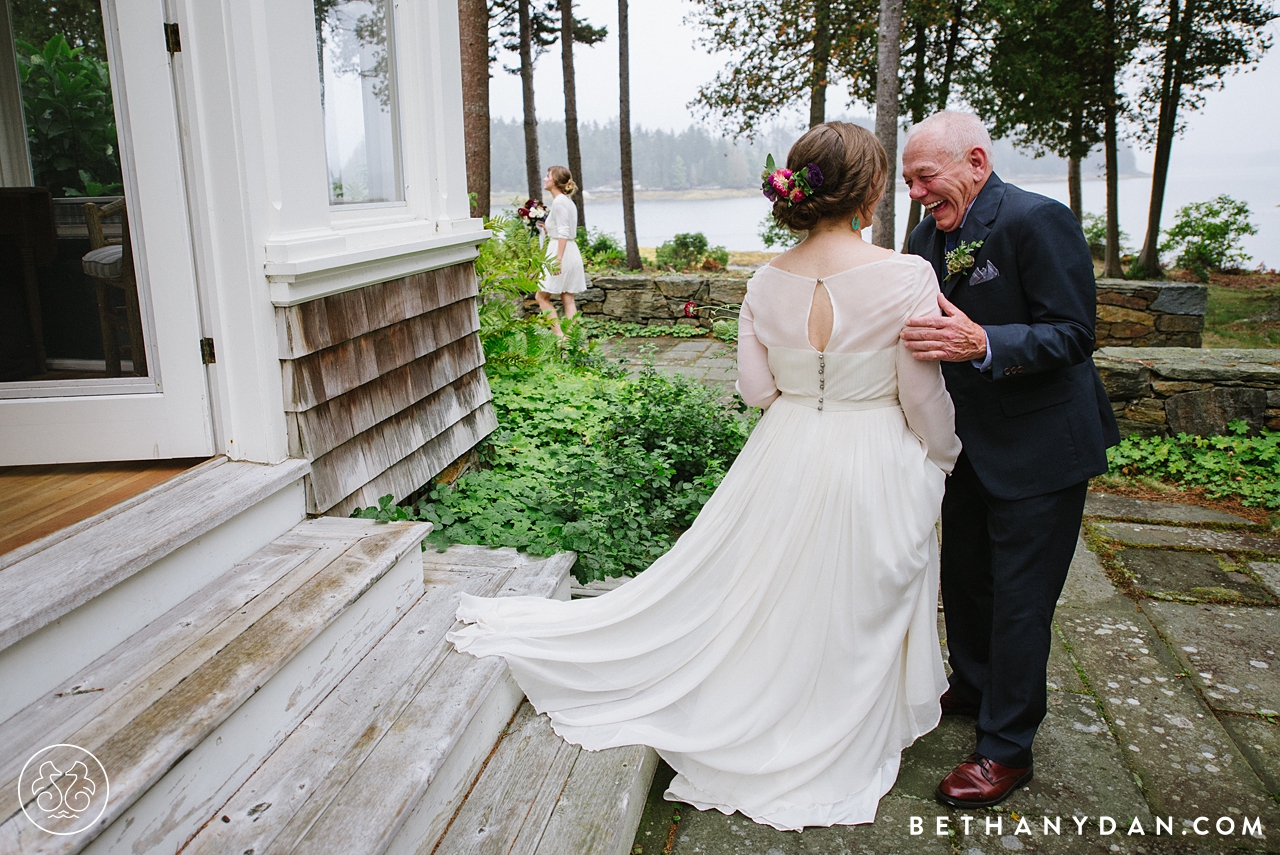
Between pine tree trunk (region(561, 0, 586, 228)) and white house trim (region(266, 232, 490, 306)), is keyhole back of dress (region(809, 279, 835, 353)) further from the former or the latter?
pine tree trunk (region(561, 0, 586, 228))

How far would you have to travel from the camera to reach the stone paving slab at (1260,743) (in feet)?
8.13

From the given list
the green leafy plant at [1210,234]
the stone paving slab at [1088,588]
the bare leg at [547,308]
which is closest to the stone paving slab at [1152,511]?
the stone paving slab at [1088,588]

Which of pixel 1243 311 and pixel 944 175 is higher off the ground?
pixel 944 175

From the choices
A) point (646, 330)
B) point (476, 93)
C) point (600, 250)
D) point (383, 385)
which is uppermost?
point (476, 93)

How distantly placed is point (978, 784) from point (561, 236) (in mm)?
7544

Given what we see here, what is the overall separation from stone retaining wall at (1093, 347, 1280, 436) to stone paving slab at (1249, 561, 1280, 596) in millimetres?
1503

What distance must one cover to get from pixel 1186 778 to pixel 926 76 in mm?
13576

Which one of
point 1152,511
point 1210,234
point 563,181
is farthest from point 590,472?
point 1210,234

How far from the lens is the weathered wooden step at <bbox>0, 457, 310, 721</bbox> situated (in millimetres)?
1824

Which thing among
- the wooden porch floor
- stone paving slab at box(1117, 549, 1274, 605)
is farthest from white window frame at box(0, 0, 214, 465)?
stone paving slab at box(1117, 549, 1274, 605)

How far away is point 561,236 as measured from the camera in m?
9.01

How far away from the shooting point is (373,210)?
365cm

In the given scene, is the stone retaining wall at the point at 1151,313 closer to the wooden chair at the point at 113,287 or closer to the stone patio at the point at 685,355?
the stone patio at the point at 685,355

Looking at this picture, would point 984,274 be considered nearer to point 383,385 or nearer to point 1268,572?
point 383,385
